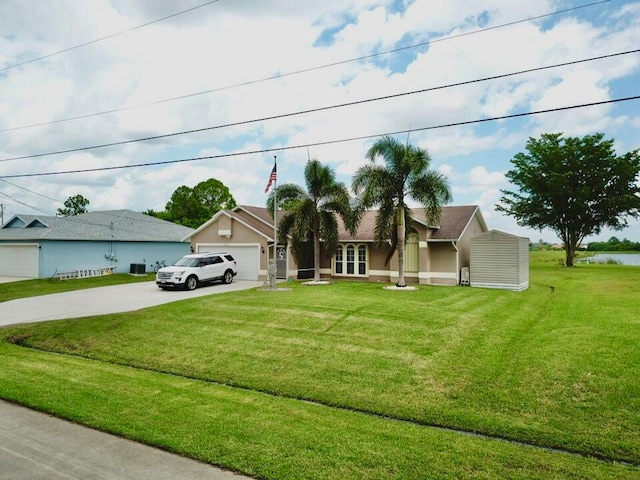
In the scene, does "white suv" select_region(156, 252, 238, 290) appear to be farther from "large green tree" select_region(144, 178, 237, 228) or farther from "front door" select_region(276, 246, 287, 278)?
"large green tree" select_region(144, 178, 237, 228)

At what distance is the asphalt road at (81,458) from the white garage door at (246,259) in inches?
770

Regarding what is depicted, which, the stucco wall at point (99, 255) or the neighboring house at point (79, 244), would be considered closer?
the stucco wall at point (99, 255)

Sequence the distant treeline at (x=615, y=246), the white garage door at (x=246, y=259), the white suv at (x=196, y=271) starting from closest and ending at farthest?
the white suv at (x=196, y=271)
the white garage door at (x=246, y=259)
the distant treeline at (x=615, y=246)

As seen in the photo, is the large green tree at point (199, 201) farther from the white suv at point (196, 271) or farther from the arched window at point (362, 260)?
the arched window at point (362, 260)

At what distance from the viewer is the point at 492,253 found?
874 inches

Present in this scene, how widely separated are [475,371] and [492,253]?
13848 millimetres

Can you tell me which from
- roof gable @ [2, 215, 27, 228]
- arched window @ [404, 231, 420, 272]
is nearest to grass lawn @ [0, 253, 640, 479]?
arched window @ [404, 231, 420, 272]

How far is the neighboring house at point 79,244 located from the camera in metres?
29.8

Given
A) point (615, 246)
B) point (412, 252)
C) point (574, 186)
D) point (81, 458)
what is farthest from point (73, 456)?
point (615, 246)

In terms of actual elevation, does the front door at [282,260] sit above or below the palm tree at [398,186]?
below

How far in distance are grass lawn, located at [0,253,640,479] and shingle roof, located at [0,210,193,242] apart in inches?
741

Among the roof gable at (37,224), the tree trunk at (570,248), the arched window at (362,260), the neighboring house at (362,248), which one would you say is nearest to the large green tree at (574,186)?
the tree trunk at (570,248)

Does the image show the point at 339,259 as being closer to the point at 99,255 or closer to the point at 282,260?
the point at 282,260

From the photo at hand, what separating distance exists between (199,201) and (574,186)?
1604 inches
